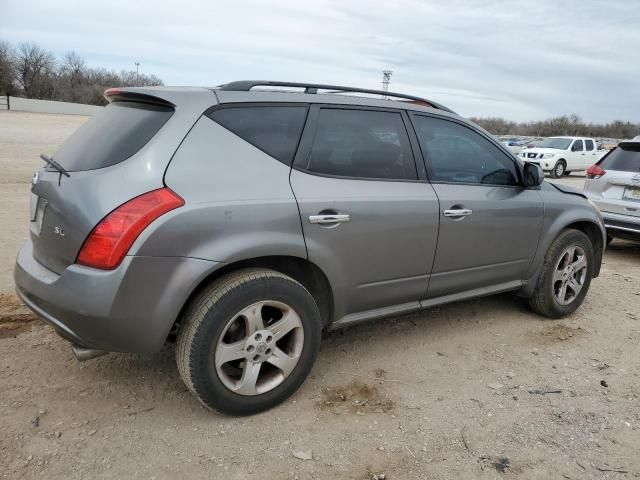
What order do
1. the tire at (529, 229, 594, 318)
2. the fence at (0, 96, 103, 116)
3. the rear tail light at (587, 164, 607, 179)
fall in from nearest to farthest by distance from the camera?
the tire at (529, 229, 594, 318), the rear tail light at (587, 164, 607, 179), the fence at (0, 96, 103, 116)

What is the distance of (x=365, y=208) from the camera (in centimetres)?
308

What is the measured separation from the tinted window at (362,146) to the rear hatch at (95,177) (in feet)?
2.90

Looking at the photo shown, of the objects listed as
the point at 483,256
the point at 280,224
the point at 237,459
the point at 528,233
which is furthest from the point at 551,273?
the point at 237,459

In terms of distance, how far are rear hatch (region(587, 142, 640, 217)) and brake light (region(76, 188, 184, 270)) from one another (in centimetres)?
628

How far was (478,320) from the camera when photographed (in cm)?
438

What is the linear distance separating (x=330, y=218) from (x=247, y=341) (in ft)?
2.65

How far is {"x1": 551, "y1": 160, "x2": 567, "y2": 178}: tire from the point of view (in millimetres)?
22236

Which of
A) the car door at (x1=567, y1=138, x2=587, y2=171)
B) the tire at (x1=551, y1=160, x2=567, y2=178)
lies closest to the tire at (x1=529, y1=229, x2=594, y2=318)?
the tire at (x1=551, y1=160, x2=567, y2=178)

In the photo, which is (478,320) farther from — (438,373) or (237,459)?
(237,459)

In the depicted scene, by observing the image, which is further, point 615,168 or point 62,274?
point 615,168

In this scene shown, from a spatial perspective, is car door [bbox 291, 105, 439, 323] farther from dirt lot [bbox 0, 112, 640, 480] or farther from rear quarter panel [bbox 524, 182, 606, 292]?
rear quarter panel [bbox 524, 182, 606, 292]

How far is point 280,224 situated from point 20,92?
79695mm

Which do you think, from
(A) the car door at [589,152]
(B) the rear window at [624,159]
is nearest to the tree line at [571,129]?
(A) the car door at [589,152]

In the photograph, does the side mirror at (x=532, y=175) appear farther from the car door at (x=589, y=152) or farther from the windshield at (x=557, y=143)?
the car door at (x=589, y=152)
